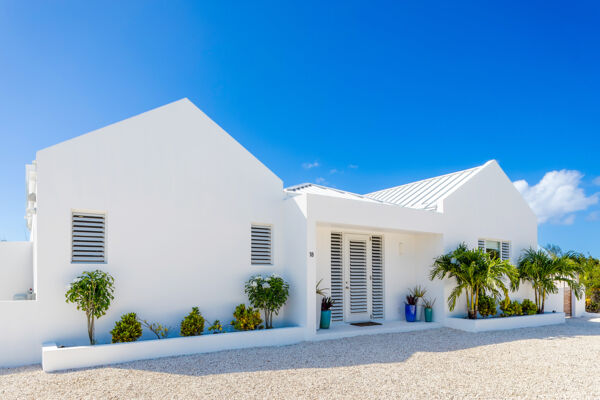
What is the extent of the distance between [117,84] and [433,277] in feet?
38.2

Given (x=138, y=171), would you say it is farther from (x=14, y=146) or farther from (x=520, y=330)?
(x=520, y=330)

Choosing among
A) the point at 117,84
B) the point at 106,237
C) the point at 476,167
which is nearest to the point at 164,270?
the point at 106,237

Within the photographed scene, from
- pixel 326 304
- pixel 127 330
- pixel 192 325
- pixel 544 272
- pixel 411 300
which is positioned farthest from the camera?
pixel 544 272

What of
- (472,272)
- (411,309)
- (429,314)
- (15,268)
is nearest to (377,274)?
(411,309)

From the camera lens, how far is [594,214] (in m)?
19.2

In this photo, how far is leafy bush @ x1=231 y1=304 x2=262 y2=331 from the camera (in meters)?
9.92

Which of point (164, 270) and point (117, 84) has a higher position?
point (117, 84)

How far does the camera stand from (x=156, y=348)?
827cm

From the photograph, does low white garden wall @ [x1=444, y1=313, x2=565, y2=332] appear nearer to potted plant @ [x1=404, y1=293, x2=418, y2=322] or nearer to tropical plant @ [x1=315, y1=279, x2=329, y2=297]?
potted plant @ [x1=404, y1=293, x2=418, y2=322]

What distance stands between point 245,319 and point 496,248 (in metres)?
11.1

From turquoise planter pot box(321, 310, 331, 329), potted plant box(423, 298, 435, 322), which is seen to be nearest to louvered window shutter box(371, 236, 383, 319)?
potted plant box(423, 298, 435, 322)

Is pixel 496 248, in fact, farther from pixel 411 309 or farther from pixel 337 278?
pixel 337 278

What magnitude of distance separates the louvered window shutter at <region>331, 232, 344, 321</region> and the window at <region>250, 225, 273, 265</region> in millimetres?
2561

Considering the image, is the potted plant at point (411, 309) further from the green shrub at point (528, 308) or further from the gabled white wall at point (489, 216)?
the green shrub at point (528, 308)
